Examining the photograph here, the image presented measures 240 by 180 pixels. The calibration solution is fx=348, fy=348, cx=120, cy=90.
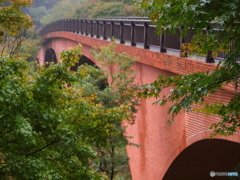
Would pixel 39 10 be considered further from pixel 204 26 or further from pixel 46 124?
pixel 204 26

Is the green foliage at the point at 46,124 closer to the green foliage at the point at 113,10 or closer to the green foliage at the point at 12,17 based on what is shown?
the green foliage at the point at 12,17

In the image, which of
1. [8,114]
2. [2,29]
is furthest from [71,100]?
[2,29]

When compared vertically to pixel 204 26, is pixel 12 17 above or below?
below

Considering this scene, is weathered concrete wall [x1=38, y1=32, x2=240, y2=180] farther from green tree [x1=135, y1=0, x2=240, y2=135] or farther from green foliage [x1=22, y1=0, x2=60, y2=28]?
green foliage [x1=22, y1=0, x2=60, y2=28]

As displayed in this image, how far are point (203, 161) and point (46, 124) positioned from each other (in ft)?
24.6

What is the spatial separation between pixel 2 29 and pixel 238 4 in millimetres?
6061

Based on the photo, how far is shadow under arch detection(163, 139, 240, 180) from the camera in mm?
10578

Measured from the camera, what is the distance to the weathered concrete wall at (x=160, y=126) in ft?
27.8

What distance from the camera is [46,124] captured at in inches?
232

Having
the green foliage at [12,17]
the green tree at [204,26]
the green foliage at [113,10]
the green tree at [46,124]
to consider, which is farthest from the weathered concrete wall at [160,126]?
the green foliage at [113,10]

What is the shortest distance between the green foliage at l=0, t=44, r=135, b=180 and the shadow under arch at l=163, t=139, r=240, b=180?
13.5 feet

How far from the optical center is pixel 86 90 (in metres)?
11.5

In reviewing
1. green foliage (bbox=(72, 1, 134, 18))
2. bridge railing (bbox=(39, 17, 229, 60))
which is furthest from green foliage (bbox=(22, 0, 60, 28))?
bridge railing (bbox=(39, 17, 229, 60))

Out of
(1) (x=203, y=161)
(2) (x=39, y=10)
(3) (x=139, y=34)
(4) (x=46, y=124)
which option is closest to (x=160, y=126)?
(1) (x=203, y=161)
